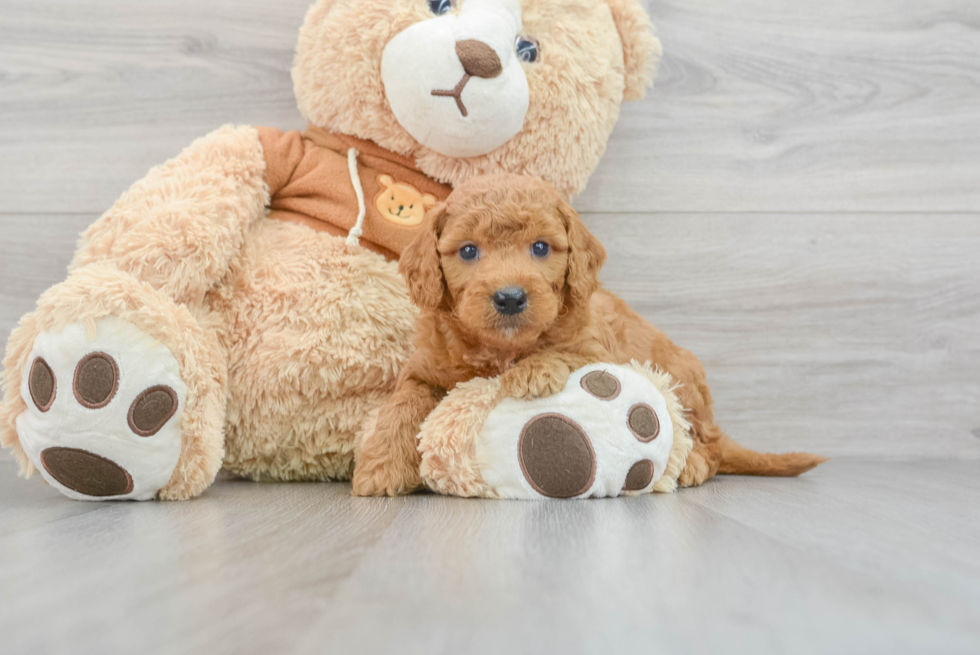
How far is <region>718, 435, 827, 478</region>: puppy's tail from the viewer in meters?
1.15

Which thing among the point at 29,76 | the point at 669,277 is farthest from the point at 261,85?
the point at 669,277

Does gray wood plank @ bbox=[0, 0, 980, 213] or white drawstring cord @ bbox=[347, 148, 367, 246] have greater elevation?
gray wood plank @ bbox=[0, 0, 980, 213]

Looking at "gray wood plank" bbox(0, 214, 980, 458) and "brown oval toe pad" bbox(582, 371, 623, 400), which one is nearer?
"brown oval toe pad" bbox(582, 371, 623, 400)

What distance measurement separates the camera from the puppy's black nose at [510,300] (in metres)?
0.84

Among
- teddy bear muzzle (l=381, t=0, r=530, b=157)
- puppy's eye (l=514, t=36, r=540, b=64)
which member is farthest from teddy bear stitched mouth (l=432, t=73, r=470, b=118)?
puppy's eye (l=514, t=36, r=540, b=64)

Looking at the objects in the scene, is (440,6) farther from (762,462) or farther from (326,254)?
(762,462)

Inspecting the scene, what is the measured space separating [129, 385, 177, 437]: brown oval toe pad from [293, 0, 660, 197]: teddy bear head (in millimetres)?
493

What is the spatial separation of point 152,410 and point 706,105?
43.8 inches

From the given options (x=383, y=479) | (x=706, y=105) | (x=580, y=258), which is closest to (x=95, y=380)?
(x=383, y=479)

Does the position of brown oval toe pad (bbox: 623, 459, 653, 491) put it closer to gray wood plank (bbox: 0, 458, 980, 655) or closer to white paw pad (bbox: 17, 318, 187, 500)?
gray wood plank (bbox: 0, 458, 980, 655)

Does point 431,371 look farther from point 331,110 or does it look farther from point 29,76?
point 29,76

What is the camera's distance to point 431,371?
1.00 m

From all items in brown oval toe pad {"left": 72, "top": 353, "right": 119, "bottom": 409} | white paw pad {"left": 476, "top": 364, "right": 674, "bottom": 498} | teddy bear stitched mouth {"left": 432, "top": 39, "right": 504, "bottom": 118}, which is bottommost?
white paw pad {"left": 476, "top": 364, "right": 674, "bottom": 498}

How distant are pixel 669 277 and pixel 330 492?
2.54 ft
